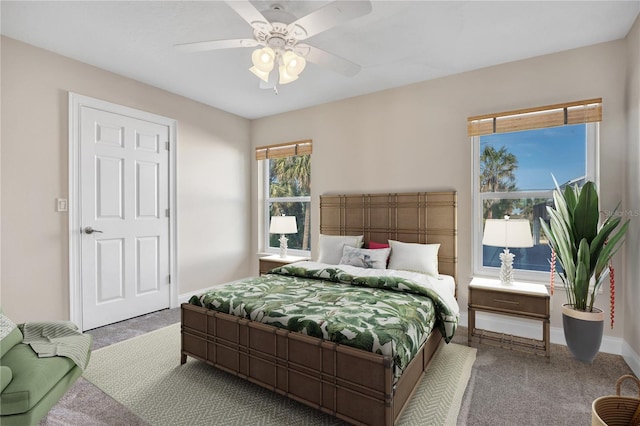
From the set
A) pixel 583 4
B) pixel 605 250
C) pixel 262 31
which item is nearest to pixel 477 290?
pixel 605 250

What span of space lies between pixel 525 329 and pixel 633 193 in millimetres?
1443

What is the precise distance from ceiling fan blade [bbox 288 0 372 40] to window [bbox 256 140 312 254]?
247 centimetres

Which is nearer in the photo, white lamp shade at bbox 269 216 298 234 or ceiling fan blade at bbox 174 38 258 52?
ceiling fan blade at bbox 174 38 258 52

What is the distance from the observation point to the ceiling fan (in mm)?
1716

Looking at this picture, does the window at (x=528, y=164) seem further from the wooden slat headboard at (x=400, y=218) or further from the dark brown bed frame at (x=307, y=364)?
the dark brown bed frame at (x=307, y=364)

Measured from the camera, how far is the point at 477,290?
280 centimetres

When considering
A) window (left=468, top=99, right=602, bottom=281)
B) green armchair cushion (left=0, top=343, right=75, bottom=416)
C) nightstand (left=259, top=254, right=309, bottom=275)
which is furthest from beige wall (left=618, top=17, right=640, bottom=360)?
green armchair cushion (left=0, top=343, right=75, bottom=416)

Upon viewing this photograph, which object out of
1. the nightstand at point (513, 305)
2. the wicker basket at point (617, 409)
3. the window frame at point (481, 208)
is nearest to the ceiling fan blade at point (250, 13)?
the window frame at point (481, 208)

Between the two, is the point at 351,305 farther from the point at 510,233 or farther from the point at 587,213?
the point at 587,213

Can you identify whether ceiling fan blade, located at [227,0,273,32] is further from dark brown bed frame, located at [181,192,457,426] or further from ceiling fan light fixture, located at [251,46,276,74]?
dark brown bed frame, located at [181,192,457,426]

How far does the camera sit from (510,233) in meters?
2.70

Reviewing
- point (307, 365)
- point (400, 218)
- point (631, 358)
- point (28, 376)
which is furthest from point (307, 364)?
point (631, 358)

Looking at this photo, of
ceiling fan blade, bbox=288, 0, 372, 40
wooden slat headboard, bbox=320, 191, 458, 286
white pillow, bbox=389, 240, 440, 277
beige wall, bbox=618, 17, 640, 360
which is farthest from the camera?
wooden slat headboard, bbox=320, 191, 458, 286

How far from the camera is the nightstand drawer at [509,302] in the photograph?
2572 millimetres
